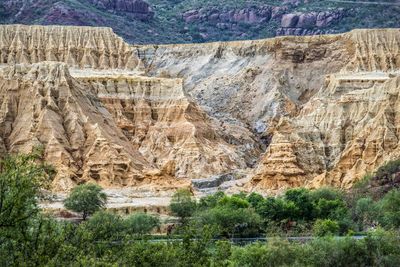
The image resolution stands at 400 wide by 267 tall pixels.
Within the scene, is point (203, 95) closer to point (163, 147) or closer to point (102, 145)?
point (163, 147)

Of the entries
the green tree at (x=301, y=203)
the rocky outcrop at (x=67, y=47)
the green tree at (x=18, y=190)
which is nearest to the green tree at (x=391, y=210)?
the green tree at (x=301, y=203)

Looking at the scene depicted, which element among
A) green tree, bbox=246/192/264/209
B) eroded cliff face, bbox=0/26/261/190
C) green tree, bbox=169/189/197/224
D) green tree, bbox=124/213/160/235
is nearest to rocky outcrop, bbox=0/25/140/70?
eroded cliff face, bbox=0/26/261/190

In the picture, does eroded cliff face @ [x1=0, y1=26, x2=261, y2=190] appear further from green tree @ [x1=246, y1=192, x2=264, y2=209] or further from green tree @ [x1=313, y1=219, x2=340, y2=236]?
green tree @ [x1=313, y1=219, x2=340, y2=236]

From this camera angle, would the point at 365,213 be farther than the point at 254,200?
No

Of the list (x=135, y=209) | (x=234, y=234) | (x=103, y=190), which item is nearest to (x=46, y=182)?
(x=234, y=234)

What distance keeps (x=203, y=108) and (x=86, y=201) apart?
53133 mm

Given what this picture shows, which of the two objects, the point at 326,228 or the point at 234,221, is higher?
the point at 326,228

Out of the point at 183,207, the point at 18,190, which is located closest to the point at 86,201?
the point at 183,207

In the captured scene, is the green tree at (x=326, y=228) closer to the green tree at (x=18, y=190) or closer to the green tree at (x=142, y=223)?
the green tree at (x=142, y=223)

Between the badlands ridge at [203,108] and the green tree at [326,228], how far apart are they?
29.1 meters

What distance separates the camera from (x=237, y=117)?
15138 centimetres

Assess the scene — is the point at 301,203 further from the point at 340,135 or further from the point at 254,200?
the point at 340,135

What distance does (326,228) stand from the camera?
261 feet

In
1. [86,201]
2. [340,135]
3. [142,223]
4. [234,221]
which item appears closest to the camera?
[234,221]
